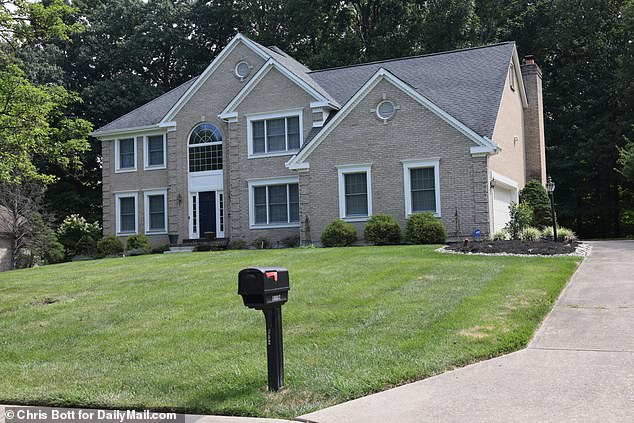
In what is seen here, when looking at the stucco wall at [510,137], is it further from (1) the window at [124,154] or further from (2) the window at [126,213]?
(1) the window at [124,154]

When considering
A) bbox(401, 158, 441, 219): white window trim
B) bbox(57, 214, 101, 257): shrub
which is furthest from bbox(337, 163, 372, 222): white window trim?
bbox(57, 214, 101, 257): shrub

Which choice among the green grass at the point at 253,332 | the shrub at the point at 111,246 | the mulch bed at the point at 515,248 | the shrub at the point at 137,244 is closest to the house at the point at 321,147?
the shrub at the point at 137,244

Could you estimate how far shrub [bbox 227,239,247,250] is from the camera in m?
25.7

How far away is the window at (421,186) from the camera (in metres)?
22.1

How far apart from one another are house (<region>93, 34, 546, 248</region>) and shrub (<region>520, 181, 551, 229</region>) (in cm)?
70

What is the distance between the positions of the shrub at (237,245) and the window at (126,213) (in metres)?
6.42

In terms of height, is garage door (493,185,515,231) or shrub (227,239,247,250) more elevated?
garage door (493,185,515,231)

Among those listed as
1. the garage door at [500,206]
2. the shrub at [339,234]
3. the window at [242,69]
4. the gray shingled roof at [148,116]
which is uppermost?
the window at [242,69]

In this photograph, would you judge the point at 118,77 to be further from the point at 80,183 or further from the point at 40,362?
the point at 40,362

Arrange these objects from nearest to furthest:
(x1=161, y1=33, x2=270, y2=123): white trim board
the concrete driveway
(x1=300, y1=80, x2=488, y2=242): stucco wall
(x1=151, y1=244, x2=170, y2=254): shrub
A: the concrete driveway
(x1=300, y1=80, x2=488, y2=242): stucco wall
(x1=161, y1=33, x2=270, y2=123): white trim board
(x1=151, y1=244, x2=170, y2=254): shrub

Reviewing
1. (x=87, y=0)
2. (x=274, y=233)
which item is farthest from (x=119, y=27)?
(x=274, y=233)

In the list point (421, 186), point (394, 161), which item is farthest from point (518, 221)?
point (394, 161)

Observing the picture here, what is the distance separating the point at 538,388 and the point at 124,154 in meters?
27.4

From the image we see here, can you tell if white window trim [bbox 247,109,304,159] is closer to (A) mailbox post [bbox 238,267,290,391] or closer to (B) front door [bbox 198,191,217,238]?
(B) front door [bbox 198,191,217,238]
